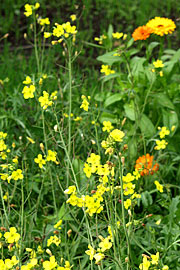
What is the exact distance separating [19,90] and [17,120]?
0.34 m

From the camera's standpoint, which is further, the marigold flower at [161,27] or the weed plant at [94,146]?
the marigold flower at [161,27]

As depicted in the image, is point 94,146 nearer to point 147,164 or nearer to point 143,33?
point 147,164

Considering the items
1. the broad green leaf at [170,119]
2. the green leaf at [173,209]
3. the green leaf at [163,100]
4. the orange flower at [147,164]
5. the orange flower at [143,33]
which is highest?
the orange flower at [143,33]

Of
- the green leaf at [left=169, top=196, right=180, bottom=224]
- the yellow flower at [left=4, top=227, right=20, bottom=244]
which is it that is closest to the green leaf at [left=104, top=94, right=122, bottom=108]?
the green leaf at [left=169, top=196, right=180, bottom=224]

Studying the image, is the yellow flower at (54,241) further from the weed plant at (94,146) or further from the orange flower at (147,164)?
the orange flower at (147,164)

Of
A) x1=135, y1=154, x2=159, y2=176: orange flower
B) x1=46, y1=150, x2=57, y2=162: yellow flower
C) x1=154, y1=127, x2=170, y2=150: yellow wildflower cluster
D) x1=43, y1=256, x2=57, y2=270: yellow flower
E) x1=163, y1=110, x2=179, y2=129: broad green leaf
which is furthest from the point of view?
x1=163, y1=110, x2=179, y2=129: broad green leaf

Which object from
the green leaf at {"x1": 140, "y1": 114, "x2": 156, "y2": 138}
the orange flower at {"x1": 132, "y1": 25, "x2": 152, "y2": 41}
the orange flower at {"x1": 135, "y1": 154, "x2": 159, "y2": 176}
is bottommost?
the orange flower at {"x1": 135, "y1": 154, "x2": 159, "y2": 176}

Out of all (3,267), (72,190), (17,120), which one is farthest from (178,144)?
(3,267)

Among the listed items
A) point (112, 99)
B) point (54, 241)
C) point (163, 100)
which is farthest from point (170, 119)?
point (54, 241)

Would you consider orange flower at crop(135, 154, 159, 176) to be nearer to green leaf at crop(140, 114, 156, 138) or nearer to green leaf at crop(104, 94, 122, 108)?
green leaf at crop(140, 114, 156, 138)

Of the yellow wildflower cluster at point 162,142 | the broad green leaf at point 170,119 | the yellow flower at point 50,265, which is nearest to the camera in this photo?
the yellow flower at point 50,265

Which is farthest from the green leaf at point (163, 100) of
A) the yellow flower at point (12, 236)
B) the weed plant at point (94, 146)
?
the yellow flower at point (12, 236)

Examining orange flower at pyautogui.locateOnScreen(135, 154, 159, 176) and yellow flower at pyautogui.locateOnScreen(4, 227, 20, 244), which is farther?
orange flower at pyautogui.locateOnScreen(135, 154, 159, 176)

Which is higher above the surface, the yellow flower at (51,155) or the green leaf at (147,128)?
the yellow flower at (51,155)
